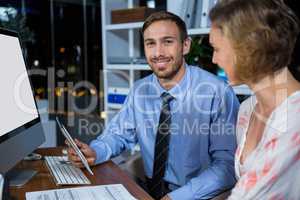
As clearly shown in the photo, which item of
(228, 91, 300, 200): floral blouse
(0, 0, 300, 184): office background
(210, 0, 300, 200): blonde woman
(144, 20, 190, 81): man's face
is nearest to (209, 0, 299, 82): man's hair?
(210, 0, 300, 200): blonde woman

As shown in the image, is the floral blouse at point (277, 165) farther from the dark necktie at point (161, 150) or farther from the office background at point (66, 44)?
the office background at point (66, 44)

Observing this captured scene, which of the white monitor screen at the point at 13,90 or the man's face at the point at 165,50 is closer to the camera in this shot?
the white monitor screen at the point at 13,90

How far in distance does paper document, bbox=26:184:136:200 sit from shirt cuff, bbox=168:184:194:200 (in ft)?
0.65

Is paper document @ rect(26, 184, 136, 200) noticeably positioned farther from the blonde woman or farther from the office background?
the office background

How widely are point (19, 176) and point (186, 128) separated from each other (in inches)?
27.7

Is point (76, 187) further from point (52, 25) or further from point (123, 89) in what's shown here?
point (52, 25)

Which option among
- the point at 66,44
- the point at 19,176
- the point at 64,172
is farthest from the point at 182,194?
the point at 66,44

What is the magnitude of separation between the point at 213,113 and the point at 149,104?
30 centimetres

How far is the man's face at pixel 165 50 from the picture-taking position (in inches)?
60.3

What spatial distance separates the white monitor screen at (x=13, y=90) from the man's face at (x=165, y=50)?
0.57 metres

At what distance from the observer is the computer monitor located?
3.35 feet

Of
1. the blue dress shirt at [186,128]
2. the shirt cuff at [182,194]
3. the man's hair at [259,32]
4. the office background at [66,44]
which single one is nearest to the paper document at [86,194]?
the shirt cuff at [182,194]

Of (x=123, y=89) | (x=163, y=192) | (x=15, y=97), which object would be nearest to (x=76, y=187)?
(x=15, y=97)

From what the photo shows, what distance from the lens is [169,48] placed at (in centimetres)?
155
